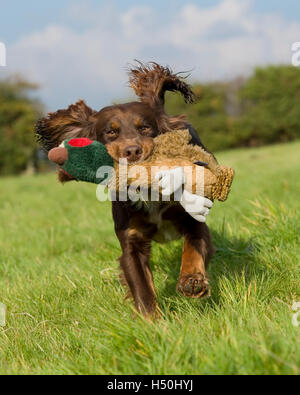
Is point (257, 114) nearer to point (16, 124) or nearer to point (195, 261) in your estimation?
point (16, 124)

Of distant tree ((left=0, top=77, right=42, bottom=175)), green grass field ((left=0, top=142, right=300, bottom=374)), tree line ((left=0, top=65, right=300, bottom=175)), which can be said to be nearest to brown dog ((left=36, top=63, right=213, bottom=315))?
green grass field ((left=0, top=142, right=300, bottom=374))

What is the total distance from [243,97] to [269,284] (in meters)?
33.1

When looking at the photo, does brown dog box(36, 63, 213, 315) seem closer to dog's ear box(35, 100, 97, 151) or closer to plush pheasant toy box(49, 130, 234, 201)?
dog's ear box(35, 100, 97, 151)

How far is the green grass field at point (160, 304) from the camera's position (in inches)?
67.0

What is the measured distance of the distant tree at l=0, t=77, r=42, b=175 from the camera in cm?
3044

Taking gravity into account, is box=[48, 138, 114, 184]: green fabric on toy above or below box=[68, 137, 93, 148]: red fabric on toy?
→ below

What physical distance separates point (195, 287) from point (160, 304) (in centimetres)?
58

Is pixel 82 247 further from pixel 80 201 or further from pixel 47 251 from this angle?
pixel 80 201

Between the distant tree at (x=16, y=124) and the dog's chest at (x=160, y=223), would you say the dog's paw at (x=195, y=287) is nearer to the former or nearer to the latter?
the dog's chest at (x=160, y=223)

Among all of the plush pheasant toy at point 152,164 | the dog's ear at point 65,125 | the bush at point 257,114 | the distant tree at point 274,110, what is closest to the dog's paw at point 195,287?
the plush pheasant toy at point 152,164

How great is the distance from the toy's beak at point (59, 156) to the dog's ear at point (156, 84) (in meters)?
1.11

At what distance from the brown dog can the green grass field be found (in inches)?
5.5

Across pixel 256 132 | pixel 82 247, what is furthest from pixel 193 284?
pixel 256 132
